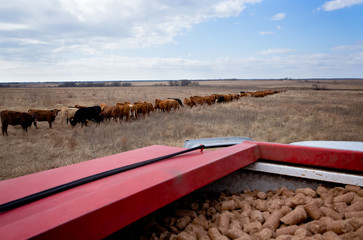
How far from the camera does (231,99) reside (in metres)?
27.3

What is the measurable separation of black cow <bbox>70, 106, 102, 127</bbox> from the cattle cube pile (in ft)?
37.3

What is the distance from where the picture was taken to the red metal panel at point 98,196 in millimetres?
1121

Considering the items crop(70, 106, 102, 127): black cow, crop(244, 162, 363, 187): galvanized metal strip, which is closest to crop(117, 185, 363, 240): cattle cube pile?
crop(244, 162, 363, 187): galvanized metal strip

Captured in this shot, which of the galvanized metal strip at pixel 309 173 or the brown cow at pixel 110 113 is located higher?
the galvanized metal strip at pixel 309 173

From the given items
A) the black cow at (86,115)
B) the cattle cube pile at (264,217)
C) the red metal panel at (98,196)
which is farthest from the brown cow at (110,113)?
the cattle cube pile at (264,217)

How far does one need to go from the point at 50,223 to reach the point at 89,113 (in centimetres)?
1262

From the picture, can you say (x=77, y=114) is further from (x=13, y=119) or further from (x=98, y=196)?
(x=98, y=196)

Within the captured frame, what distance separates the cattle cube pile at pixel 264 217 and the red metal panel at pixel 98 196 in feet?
1.12

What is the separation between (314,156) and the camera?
2.61 metres

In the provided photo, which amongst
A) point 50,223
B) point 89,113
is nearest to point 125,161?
point 50,223

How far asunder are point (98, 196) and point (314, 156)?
2.18 m

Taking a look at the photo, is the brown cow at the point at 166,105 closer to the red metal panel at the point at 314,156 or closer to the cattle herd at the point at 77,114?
the cattle herd at the point at 77,114

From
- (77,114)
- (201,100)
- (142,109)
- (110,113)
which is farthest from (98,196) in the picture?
(201,100)

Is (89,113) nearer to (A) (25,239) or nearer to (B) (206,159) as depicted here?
(B) (206,159)
